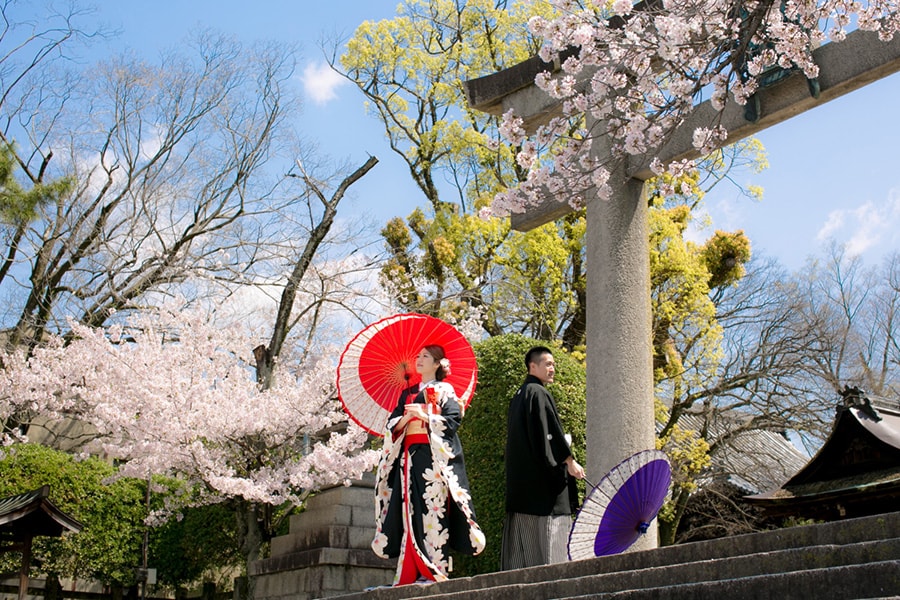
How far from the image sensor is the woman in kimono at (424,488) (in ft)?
18.1

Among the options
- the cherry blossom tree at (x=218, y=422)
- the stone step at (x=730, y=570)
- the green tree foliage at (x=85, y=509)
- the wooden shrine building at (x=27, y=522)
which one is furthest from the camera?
the green tree foliage at (x=85, y=509)

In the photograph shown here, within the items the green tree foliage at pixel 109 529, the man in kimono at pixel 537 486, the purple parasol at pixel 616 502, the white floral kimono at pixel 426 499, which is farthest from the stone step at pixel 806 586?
the green tree foliage at pixel 109 529

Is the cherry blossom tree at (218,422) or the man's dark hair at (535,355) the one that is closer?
the man's dark hair at (535,355)

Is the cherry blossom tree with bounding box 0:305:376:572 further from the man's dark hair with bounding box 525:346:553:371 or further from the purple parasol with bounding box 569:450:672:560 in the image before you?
the purple parasol with bounding box 569:450:672:560

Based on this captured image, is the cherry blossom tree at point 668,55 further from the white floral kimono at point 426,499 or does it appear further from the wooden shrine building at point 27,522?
the wooden shrine building at point 27,522

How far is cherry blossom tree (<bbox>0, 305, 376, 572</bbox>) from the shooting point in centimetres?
973

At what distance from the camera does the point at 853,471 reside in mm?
8148

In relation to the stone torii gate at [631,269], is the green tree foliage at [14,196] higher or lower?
higher

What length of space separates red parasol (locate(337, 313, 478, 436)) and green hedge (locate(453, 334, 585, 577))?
1.53 metres

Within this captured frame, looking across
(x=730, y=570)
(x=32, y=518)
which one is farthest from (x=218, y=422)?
(x=730, y=570)

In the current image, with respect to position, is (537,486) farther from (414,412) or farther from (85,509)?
(85,509)

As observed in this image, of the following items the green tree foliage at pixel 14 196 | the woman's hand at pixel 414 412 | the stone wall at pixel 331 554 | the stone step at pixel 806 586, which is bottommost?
the stone step at pixel 806 586

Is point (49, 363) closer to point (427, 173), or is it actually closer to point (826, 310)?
point (427, 173)

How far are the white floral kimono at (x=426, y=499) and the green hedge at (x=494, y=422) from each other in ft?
5.90
